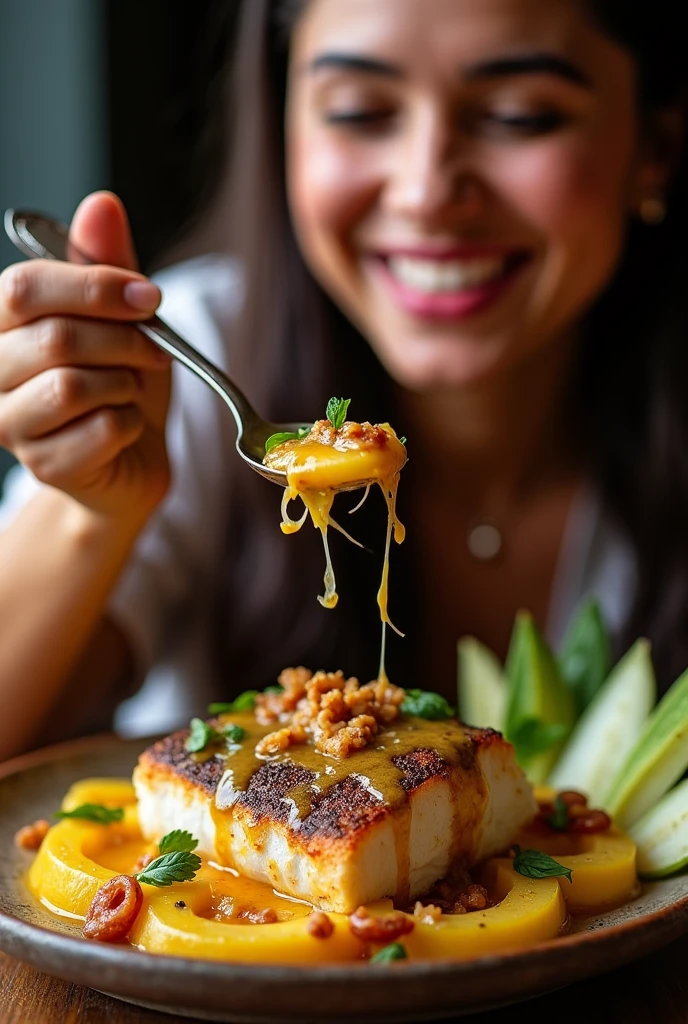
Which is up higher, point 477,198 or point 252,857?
point 477,198

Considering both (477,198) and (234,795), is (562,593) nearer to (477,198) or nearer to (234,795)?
(477,198)

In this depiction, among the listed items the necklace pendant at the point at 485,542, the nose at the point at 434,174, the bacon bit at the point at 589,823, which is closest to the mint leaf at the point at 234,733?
the bacon bit at the point at 589,823

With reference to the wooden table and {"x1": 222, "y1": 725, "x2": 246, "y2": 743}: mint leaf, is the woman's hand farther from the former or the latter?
the wooden table

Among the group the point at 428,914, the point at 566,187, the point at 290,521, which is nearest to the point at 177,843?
the point at 428,914

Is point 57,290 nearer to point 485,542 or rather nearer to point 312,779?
point 312,779

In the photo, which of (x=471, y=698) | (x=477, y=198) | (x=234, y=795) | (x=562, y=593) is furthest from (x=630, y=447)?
(x=234, y=795)

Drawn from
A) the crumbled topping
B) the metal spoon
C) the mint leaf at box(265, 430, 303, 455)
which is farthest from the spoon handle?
the crumbled topping

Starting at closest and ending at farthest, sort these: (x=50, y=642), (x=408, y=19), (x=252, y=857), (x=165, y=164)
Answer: (x=252, y=857)
(x=50, y=642)
(x=408, y=19)
(x=165, y=164)
